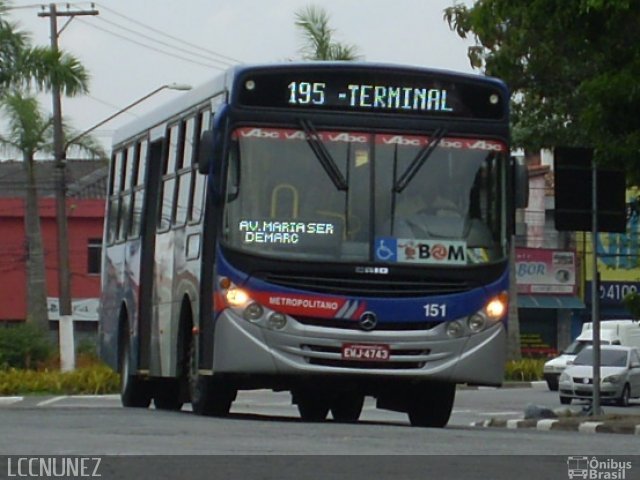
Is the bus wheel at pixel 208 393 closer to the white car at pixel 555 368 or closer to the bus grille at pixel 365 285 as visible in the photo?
the bus grille at pixel 365 285

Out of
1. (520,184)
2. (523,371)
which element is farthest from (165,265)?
(523,371)

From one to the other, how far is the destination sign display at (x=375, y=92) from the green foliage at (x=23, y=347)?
23.2m

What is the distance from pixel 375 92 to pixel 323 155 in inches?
35.8

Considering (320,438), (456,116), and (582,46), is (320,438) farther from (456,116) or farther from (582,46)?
(582,46)

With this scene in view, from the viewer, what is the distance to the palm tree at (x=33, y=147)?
48625 mm

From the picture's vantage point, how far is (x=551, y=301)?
68.6 metres

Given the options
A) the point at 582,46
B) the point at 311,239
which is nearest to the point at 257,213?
the point at 311,239

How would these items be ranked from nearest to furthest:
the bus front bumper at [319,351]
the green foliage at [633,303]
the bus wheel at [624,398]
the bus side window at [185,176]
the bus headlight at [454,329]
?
the bus front bumper at [319,351]
the bus headlight at [454,329]
the bus side window at [185,176]
the green foliage at [633,303]
the bus wheel at [624,398]

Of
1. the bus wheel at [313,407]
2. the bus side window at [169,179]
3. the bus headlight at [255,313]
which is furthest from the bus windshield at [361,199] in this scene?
the bus wheel at [313,407]

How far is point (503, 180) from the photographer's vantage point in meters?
17.1

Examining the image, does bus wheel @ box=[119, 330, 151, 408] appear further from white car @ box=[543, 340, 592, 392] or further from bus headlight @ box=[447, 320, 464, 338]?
white car @ box=[543, 340, 592, 392]

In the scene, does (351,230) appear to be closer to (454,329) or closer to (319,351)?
(319,351)

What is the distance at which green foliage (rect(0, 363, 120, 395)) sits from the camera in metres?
35.0

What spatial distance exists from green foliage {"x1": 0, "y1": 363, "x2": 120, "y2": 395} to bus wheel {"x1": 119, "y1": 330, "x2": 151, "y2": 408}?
12.4m
